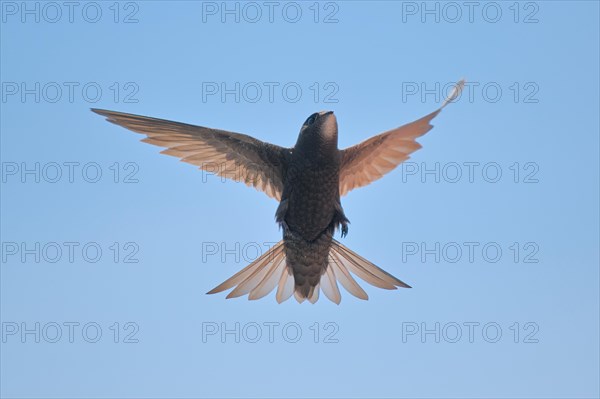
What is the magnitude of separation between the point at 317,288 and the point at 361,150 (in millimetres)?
1818

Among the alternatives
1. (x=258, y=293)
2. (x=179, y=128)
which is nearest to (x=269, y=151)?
(x=179, y=128)

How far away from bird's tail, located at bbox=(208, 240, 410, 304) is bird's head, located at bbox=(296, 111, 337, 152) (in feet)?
4.03

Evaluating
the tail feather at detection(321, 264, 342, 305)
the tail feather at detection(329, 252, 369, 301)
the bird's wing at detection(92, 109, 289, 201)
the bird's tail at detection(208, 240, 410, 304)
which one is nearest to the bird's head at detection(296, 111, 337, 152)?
the bird's wing at detection(92, 109, 289, 201)

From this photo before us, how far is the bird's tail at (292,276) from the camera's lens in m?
8.25

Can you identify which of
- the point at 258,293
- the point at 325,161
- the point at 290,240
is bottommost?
the point at 258,293

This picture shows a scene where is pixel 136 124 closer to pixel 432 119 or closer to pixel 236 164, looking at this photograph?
pixel 236 164

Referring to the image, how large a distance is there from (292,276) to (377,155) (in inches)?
76.4

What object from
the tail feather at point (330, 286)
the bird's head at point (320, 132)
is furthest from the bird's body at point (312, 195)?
the tail feather at point (330, 286)

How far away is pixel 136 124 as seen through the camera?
818 centimetres

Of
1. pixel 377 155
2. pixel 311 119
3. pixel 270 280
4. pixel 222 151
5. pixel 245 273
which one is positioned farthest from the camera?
pixel 377 155

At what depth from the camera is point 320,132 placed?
303 inches

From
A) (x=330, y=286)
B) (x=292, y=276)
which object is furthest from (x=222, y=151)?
(x=330, y=286)

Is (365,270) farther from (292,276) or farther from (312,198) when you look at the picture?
(312,198)

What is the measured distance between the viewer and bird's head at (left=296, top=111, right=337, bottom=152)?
7.69 metres
